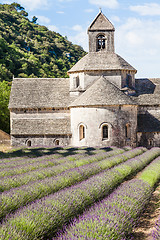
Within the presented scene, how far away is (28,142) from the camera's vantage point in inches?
1150

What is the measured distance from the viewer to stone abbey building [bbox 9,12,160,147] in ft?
85.7

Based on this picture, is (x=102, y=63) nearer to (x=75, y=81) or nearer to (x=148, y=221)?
(x=75, y=81)

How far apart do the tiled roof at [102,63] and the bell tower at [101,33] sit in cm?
80

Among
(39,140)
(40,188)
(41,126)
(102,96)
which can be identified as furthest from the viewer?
(41,126)

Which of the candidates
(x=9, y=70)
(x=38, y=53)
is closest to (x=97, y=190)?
(x=9, y=70)

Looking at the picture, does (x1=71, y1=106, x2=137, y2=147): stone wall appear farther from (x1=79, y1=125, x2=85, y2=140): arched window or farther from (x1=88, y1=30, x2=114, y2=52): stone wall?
(x1=88, y1=30, x2=114, y2=52): stone wall

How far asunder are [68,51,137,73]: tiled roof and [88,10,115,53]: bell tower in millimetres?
798

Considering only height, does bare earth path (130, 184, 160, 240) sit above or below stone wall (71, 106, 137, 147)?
below

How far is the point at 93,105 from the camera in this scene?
25.8 m

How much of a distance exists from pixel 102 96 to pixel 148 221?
18.9m

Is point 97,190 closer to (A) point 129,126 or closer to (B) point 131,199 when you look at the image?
(B) point 131,199

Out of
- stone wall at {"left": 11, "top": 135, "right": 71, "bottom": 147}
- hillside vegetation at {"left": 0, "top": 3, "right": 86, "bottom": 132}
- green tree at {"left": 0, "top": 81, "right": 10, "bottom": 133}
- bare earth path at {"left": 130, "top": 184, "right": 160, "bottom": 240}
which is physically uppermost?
hillside vegetation at {"left": 0, "top": 3, "right": 86, "bottom": 132}

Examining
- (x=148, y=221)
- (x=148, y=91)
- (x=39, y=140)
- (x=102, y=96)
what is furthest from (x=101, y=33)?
(x=148, y=221)

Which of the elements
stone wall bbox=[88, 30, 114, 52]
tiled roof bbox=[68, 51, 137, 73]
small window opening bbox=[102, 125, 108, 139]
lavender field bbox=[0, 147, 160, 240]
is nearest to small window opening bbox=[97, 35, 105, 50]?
stone wall bbox=[88, 30, 114, 52]
